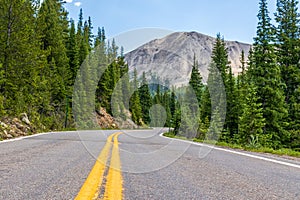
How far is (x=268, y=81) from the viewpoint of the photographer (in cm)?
2747

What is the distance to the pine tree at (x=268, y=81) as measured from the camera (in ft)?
86.7

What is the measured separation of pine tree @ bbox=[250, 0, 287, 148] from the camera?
2642 cm

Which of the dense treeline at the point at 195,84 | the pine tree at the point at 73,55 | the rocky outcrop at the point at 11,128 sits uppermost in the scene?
the pine tree at the point at 73,55

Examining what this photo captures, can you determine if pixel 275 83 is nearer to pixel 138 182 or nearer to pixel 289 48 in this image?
pixel 289 48

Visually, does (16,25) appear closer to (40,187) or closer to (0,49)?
(0,49)

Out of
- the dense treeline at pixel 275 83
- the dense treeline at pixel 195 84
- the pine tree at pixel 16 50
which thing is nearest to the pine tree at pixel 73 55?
the dense treeline at pixel 195 84

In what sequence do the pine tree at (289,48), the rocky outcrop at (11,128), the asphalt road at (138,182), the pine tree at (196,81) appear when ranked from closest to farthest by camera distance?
the asphalt road at (138,182) < the rocky outcrop at (11,128) < the pine tree at (289,48) < the pine tree at (196,81)

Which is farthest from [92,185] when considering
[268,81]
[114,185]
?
[268,81]

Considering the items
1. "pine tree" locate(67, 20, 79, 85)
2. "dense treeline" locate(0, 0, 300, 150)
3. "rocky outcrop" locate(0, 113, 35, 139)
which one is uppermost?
"pine tree" locate(67, 20, 79, 85)

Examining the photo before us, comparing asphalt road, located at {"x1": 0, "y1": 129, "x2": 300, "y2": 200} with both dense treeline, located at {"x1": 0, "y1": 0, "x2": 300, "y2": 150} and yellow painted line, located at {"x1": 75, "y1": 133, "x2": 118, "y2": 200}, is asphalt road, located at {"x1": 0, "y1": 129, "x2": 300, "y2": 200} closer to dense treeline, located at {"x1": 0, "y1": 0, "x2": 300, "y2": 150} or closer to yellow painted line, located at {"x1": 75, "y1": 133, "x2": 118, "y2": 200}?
yellow painted line, located at {"x1": 75, "y1": 133, "x2": 118, "y2": 200}

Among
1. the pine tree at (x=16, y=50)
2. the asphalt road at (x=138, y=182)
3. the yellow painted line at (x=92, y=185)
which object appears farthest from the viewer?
the pine tree at (x=16, y=50)

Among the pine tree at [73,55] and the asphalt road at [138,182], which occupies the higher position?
the pine tree at [73,55]

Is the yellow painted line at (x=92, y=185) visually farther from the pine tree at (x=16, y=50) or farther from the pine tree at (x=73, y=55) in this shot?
the pine tree at (x=73, y=55)

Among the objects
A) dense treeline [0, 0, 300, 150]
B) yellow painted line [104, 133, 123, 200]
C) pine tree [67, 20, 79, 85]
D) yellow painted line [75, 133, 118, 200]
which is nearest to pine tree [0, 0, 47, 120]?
dense treeline [0, 0, 300, 150]
